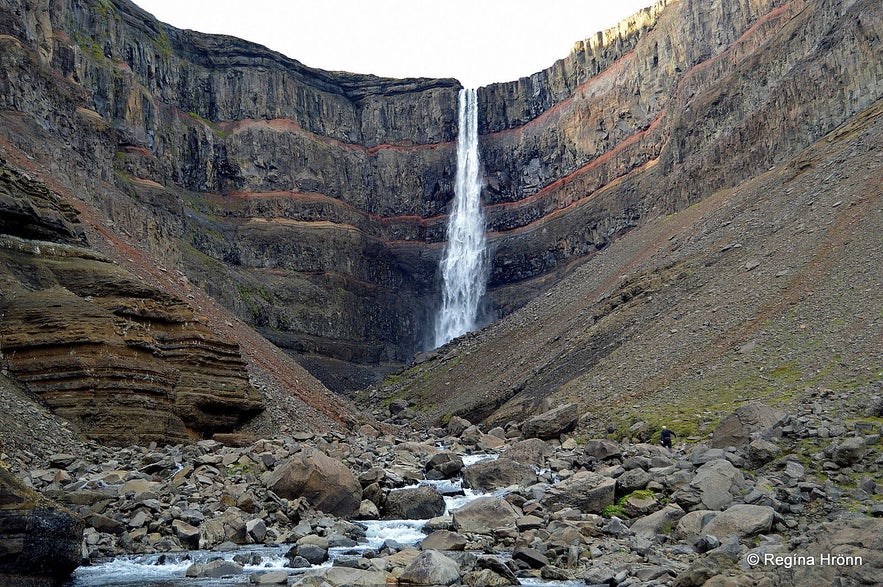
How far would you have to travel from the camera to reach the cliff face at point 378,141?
1802 inches

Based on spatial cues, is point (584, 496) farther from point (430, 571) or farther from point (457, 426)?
point (457, 426)

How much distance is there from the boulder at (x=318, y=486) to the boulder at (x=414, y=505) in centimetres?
87

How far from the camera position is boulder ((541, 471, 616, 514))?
17.2 meters

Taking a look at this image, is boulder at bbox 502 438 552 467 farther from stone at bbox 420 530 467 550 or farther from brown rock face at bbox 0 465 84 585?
brown rock face at bbox 0 465 84 585

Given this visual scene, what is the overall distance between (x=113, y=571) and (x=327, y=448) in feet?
37.2

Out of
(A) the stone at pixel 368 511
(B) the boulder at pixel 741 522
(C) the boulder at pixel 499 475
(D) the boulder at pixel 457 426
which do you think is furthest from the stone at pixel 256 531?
(D) the boulder at pixel 457 426

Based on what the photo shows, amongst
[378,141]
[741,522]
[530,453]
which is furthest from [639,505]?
[378,141]

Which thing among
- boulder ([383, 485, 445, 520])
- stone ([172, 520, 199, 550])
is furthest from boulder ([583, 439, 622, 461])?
stone ([172, 520, 199, 550])

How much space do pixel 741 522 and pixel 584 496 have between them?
4517 mm

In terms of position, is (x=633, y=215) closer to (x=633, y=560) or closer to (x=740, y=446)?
(x=740, y=446)

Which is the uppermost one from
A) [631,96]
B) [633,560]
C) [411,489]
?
[631,96]

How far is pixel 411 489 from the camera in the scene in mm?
18703

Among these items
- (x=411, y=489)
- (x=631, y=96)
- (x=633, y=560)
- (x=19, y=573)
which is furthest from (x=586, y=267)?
(x=19, y=573)

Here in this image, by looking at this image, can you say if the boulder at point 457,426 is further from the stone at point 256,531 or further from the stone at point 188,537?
the stone at point 188,537
